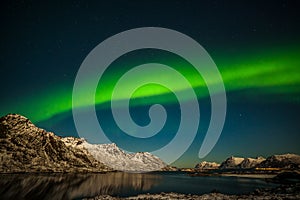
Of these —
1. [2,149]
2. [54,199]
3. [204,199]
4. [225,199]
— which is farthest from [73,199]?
[2,149]

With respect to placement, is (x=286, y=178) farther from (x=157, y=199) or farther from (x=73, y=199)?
(x=73, y=199)

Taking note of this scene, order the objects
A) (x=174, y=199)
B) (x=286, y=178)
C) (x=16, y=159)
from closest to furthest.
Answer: (x=174, y=199) → (x=286, y=178) → (x=16, y=159)

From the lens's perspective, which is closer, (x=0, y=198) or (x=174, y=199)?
(x=0, y=198)

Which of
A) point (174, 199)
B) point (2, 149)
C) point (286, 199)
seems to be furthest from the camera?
point (2, 149)

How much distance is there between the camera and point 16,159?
611 ft

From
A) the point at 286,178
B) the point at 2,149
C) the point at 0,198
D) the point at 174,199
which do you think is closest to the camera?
the point at 0,198

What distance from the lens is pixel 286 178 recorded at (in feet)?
269

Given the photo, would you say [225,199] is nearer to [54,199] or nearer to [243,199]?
[243,199]

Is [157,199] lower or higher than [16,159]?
lower

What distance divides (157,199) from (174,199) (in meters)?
2.67

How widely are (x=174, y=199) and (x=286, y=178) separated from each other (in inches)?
2662

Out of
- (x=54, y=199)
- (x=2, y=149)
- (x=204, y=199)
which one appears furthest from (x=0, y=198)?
(x=2, y=149)

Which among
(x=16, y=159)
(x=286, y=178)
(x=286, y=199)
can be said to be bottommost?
(x=286, y=199)

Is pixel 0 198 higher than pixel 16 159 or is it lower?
lower
